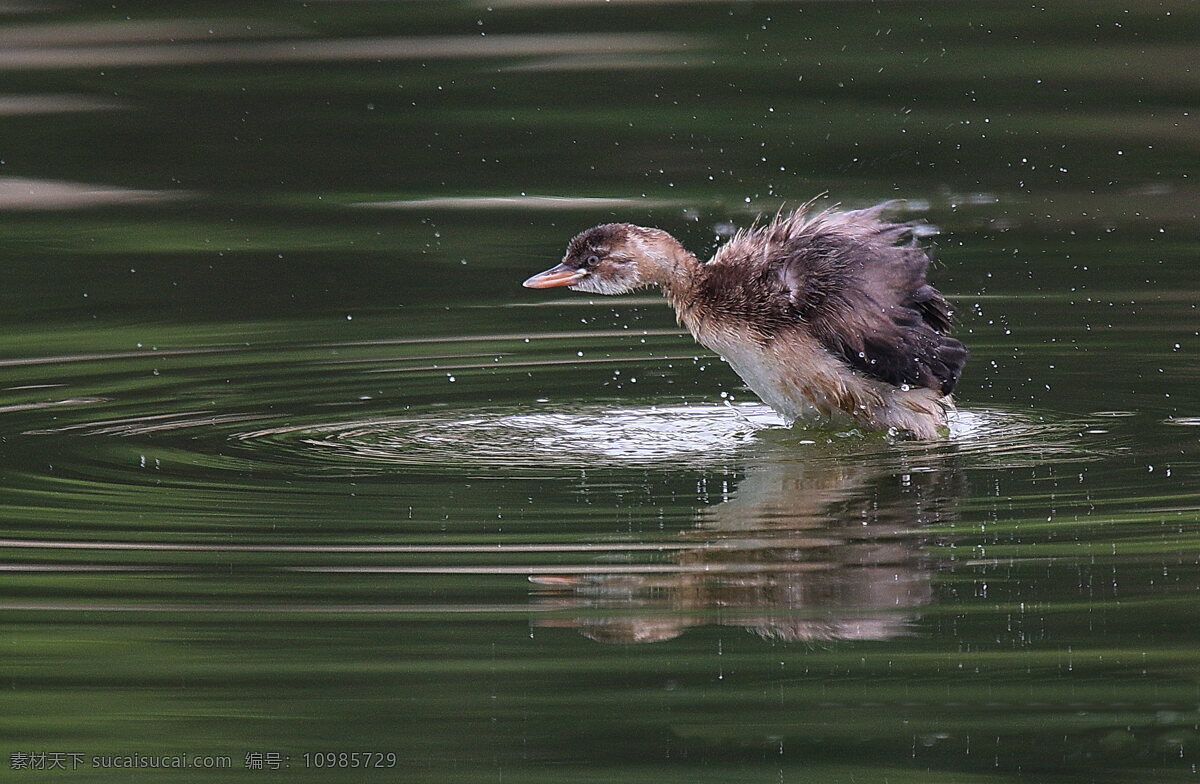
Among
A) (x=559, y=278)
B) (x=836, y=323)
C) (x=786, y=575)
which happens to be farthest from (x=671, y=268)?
(x=786, y=575)

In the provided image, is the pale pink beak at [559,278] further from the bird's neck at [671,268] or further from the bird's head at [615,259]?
the bird's neck at [671,268]

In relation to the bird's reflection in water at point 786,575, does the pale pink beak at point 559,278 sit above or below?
above

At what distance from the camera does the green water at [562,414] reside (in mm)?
6328

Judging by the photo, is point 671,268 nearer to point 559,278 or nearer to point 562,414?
point 559,278

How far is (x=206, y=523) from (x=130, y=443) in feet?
5.74

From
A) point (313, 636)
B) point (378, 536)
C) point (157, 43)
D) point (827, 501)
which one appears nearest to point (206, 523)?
point (378, 536)

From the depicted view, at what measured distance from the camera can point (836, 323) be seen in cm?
1028

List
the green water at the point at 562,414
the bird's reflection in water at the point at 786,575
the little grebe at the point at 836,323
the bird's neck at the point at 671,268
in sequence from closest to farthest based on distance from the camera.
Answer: the green water at the point at 562,414 < the bird's reflection in water at the point at 786,575 < the little grebe at the point at 836,323 < the bird's neck at the point at 671,268

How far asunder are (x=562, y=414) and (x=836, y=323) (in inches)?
53.6

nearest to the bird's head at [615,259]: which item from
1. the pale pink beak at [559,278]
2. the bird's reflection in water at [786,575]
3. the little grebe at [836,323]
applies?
the pale pink beak at [559,278]

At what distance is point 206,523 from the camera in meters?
8.43

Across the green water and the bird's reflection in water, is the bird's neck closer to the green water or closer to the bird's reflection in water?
the green water

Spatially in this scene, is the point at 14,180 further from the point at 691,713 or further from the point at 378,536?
the point at 691,713

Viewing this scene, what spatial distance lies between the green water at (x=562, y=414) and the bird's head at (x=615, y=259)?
0.57m
